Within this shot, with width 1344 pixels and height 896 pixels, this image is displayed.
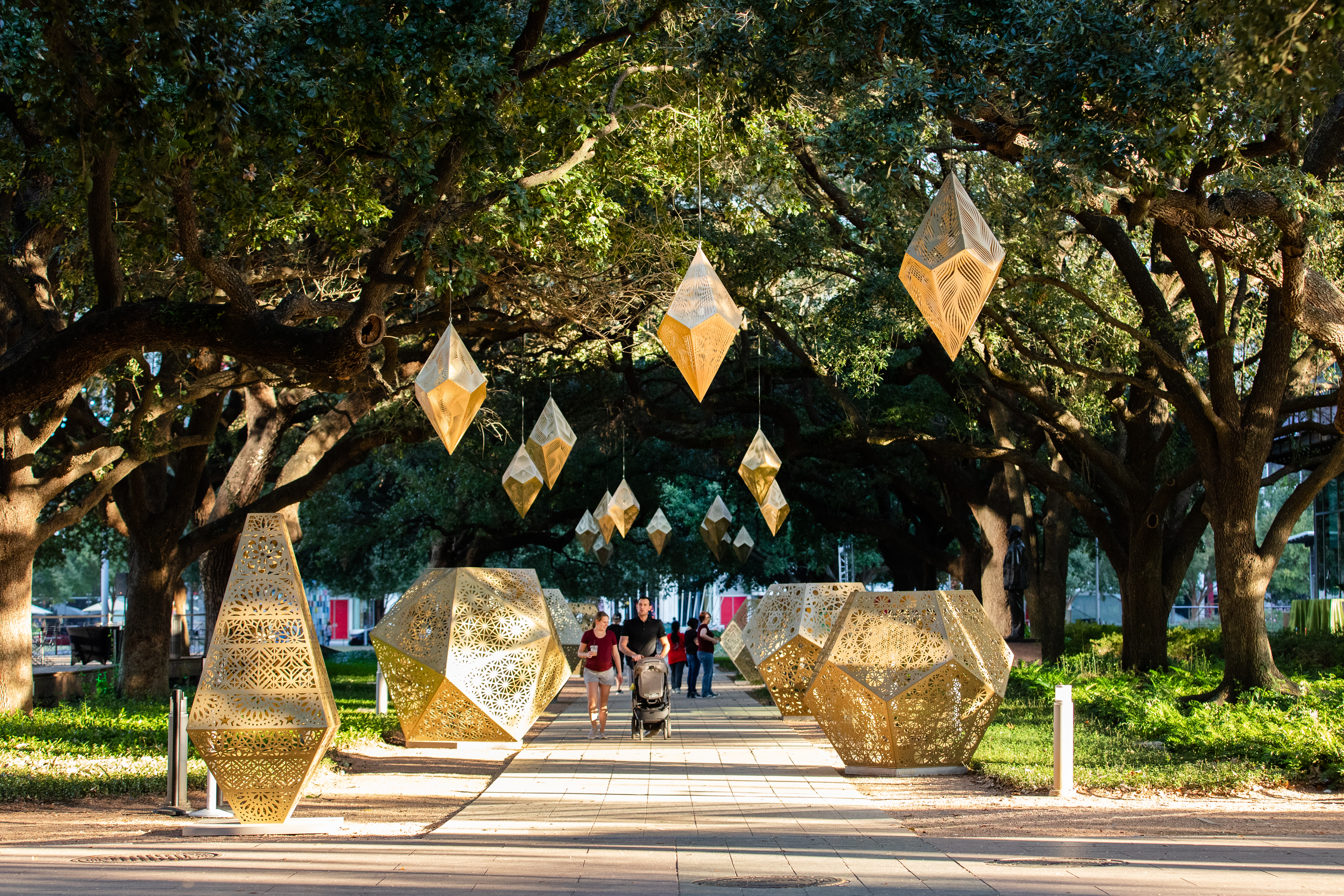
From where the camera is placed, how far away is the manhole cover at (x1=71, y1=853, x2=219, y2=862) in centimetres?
788

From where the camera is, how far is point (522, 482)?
60.2ft

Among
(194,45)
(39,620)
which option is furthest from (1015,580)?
(39,620)

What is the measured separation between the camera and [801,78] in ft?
44.0

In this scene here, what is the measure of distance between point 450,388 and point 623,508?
34.0 feet

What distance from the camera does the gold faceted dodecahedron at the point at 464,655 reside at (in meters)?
14.4

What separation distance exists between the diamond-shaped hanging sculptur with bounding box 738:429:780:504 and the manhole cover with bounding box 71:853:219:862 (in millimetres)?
10941

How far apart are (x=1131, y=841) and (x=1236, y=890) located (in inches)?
72.6

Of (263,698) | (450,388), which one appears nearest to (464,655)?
(450,388)

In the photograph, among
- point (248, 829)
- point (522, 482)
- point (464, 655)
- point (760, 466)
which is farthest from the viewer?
point (522, 482)

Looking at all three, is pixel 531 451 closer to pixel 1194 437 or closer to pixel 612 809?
pixel 612 809

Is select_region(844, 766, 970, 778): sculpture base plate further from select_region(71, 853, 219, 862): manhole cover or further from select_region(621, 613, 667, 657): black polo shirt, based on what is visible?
select_region(71, 853, 219, 862): manhole cover

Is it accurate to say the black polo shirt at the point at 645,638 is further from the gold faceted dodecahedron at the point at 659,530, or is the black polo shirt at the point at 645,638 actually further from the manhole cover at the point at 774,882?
the gold faceted dodecahedron at the point at 659,530

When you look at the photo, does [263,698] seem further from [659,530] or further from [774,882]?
[659,530]

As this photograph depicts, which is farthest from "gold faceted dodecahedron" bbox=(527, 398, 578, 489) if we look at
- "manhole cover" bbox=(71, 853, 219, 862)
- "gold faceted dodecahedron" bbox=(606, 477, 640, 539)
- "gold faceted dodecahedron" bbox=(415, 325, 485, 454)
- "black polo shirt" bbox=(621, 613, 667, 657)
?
"manhole cover" bbox=(71, 853, 219, 862)
